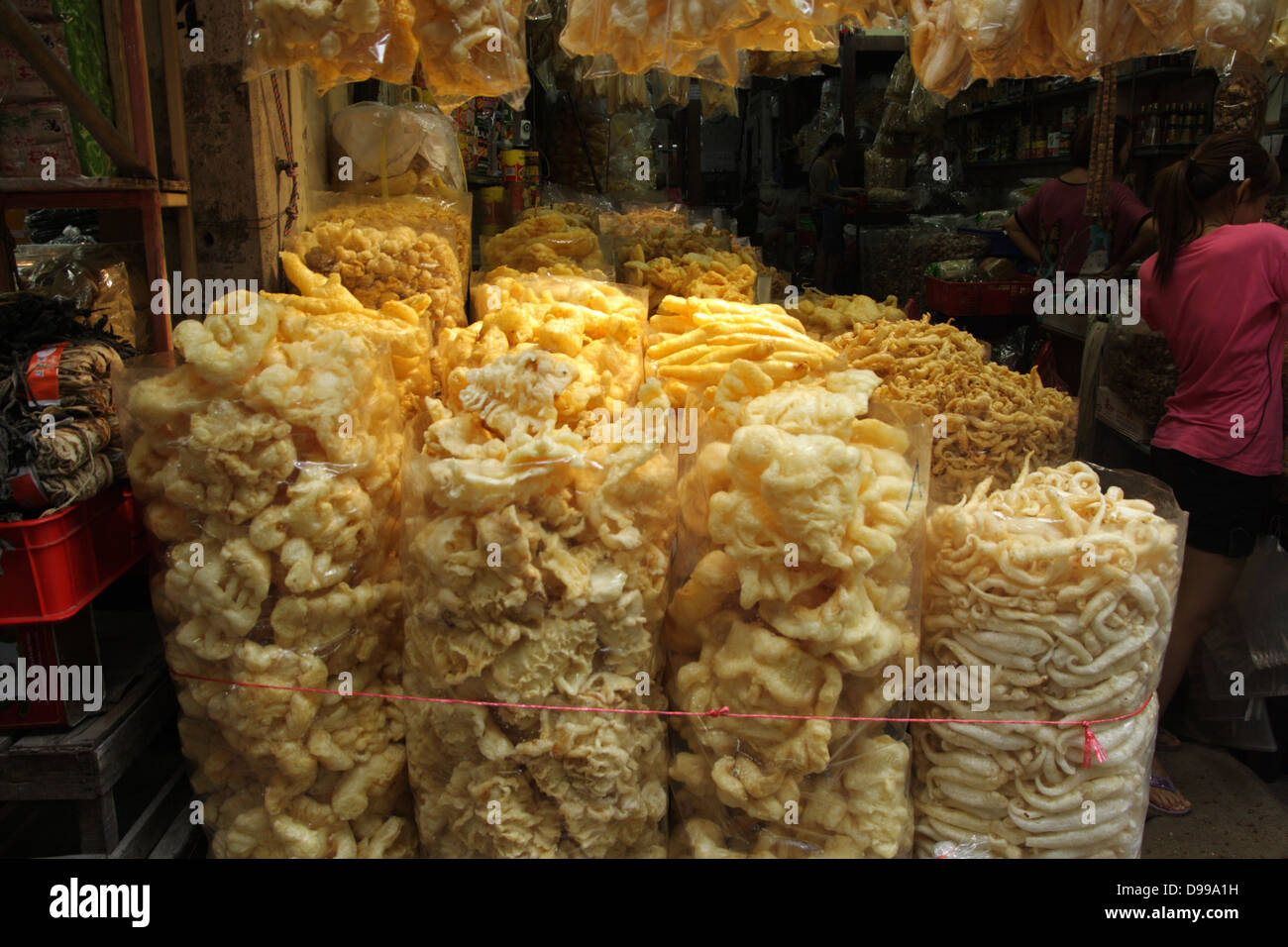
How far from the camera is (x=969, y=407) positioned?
207 centimetres

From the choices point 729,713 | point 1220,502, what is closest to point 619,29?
point 729,713

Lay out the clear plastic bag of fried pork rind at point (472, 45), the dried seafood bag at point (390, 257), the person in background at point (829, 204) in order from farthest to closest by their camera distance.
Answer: the person in background at point (829, 204)
the dried seafood bag at point (390, 257)
the clear plastic bag of fried pork rind at point (472, 45)

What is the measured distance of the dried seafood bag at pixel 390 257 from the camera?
87.2 inches

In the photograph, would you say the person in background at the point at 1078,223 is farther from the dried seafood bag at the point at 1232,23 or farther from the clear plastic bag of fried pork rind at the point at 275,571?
the clear plastic bag of fried pork rind at the point at 275,571

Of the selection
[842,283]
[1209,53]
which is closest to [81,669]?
[1209,53]

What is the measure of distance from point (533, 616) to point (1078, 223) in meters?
3.49

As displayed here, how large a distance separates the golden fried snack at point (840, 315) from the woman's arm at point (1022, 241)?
1692mm

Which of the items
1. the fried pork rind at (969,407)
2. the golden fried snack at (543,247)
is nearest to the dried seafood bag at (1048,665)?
the fried pork rind at (969,407)

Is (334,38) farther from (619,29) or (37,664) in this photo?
(37,664)

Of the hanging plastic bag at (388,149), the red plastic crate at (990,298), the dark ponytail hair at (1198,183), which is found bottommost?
the red plastic crate at (990,298)

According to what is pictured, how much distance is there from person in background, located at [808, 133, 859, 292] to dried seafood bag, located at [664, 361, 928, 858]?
506 cm

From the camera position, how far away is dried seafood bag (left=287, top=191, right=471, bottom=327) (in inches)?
87.2

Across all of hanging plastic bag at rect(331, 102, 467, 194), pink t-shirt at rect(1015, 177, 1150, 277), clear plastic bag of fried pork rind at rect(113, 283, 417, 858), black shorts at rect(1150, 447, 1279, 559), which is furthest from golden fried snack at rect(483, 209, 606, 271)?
pink t-shirt at rect(1015, 177, 1150, 277)

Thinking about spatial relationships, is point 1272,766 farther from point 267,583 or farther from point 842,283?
point 842,283
